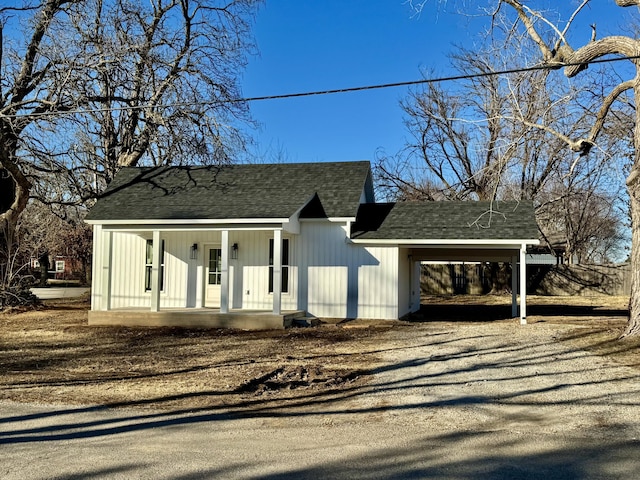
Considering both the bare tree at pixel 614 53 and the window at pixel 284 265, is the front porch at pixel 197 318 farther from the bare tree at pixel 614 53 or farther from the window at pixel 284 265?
the bare tree at pixel 614 53

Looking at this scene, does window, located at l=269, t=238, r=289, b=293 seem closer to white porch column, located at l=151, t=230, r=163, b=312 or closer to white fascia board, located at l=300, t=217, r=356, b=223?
white fascia board, located at l=300, t=217, r=356, b=223

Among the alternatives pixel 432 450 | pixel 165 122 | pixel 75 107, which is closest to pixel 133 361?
pixel 432 450

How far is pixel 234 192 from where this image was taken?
19203mm

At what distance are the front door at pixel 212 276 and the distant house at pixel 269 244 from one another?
0.03 metres

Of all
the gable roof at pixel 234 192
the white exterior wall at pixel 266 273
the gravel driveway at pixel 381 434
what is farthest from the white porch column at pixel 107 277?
the gravel driveway at pixel 381 434

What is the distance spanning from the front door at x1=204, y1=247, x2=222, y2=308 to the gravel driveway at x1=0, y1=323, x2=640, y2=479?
10.1m

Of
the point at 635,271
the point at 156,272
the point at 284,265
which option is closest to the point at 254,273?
the point at 284,265

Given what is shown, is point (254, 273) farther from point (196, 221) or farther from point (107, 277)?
point (107, 277)

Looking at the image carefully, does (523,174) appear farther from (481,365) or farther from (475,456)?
(475,456)

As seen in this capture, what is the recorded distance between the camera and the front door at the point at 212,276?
18.9m

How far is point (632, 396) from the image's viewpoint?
7.96 metres

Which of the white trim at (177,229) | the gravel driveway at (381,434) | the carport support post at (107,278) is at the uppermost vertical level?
the white trim at (177,229)

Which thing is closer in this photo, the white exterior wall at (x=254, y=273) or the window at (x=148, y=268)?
the white exterior wall at (x=254, y=273)

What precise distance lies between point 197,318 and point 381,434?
11.0 meters
